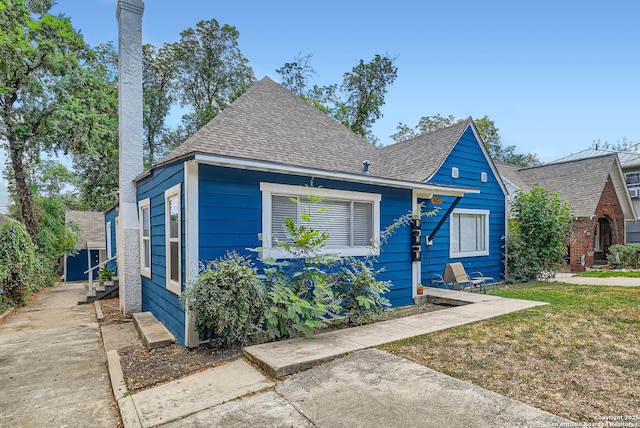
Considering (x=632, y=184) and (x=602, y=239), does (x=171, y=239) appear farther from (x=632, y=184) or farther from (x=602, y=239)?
(x=632, y=184)

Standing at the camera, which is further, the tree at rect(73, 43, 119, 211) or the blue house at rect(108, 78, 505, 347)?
the tree at rect(73, 43, 119, 211)

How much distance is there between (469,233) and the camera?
1047 cm

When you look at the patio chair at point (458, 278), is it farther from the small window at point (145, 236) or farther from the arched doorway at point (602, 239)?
the arched doorway at point (602, 239)

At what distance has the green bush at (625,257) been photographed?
605 inches

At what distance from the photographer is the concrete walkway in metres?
3.36

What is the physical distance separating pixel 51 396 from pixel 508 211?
12398 mm

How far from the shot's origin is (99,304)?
9.94 metres

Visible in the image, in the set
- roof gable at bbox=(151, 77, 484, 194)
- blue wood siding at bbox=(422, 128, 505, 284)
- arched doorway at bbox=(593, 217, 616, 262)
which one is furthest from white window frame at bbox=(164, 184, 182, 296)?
arched doorway at bbox=(593, 217, 616, 262)

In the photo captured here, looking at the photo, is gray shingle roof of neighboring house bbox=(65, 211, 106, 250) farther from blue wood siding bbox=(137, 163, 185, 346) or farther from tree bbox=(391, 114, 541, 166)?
tree bbox=(391, 114, 541, 166)

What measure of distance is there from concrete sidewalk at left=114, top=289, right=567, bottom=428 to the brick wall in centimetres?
1302

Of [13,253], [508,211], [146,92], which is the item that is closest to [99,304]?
[13,253]

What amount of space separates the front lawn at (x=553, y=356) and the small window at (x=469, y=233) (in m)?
3.46

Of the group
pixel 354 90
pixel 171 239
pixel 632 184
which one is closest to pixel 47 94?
pixel 171 239

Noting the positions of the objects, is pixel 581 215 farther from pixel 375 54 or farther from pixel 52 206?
pixel 52 206
